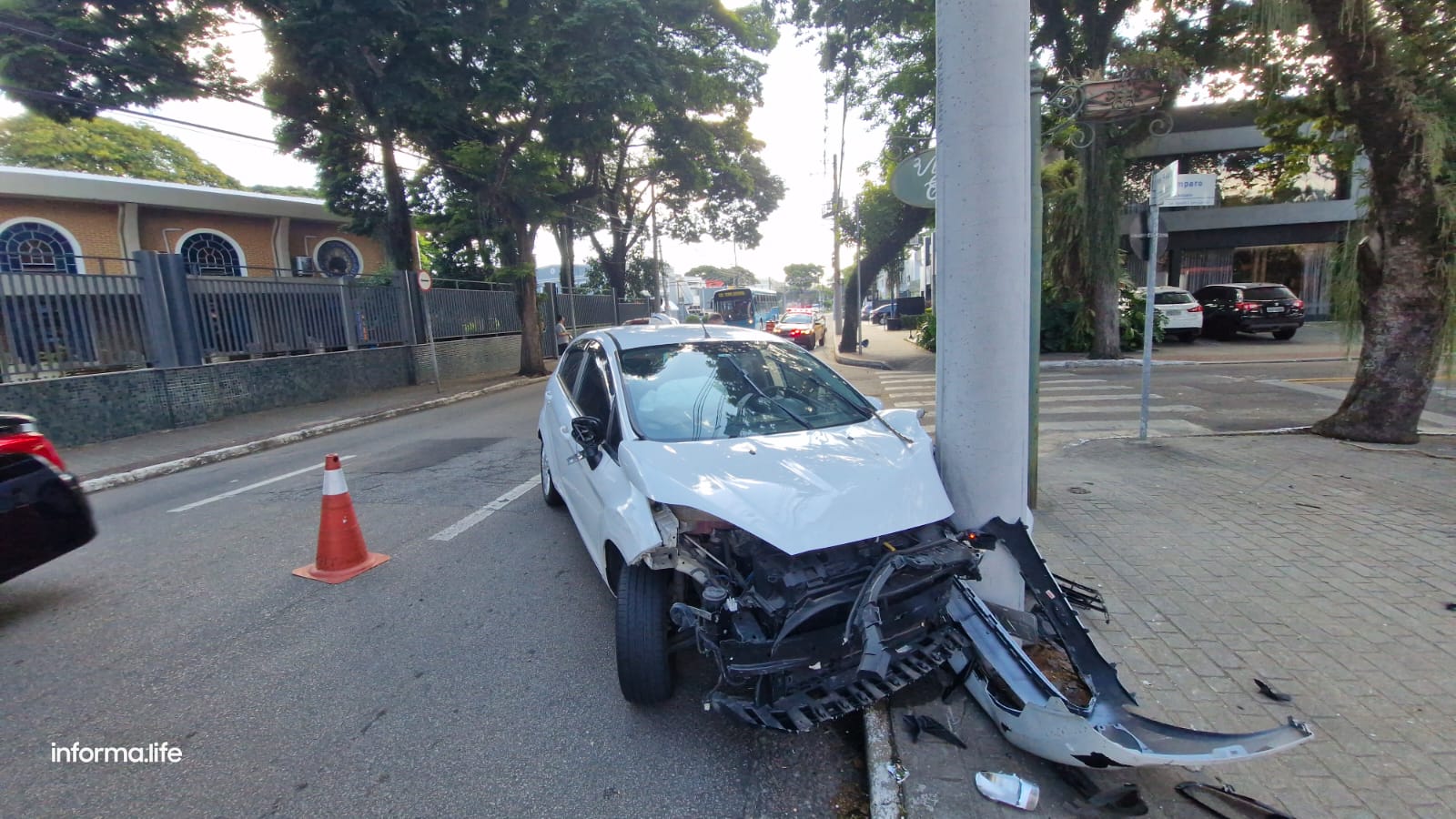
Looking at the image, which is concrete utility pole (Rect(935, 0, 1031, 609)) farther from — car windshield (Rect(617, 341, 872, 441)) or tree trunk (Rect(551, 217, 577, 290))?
tree trunk (Rect(551, 217, 577, 290))

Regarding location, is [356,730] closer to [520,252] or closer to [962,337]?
[962,337]

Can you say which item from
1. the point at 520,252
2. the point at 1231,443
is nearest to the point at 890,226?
the point at 520,252

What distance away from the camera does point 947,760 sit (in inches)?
99.3

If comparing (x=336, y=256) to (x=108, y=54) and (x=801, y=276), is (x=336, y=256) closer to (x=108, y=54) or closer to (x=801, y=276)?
(x=108, y=54)

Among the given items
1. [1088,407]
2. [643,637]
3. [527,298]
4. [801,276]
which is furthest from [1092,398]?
[801,276]

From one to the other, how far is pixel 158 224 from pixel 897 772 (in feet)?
83.8

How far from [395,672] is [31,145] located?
40.7 metres

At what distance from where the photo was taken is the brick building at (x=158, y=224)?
1702 cm

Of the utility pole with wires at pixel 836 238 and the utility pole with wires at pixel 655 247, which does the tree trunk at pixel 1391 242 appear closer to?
the utility pole with wires at pixel 836 238

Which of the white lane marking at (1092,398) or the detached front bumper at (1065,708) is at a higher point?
the detached front bumper at (1065,708)

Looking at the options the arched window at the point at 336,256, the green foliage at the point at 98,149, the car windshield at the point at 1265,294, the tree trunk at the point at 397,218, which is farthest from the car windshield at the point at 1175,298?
the green foliage at the point at 98,149

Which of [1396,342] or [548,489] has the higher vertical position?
[1396,342]

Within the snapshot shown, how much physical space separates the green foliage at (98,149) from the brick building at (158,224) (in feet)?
37.8

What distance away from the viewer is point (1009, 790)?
2322 millimetres
